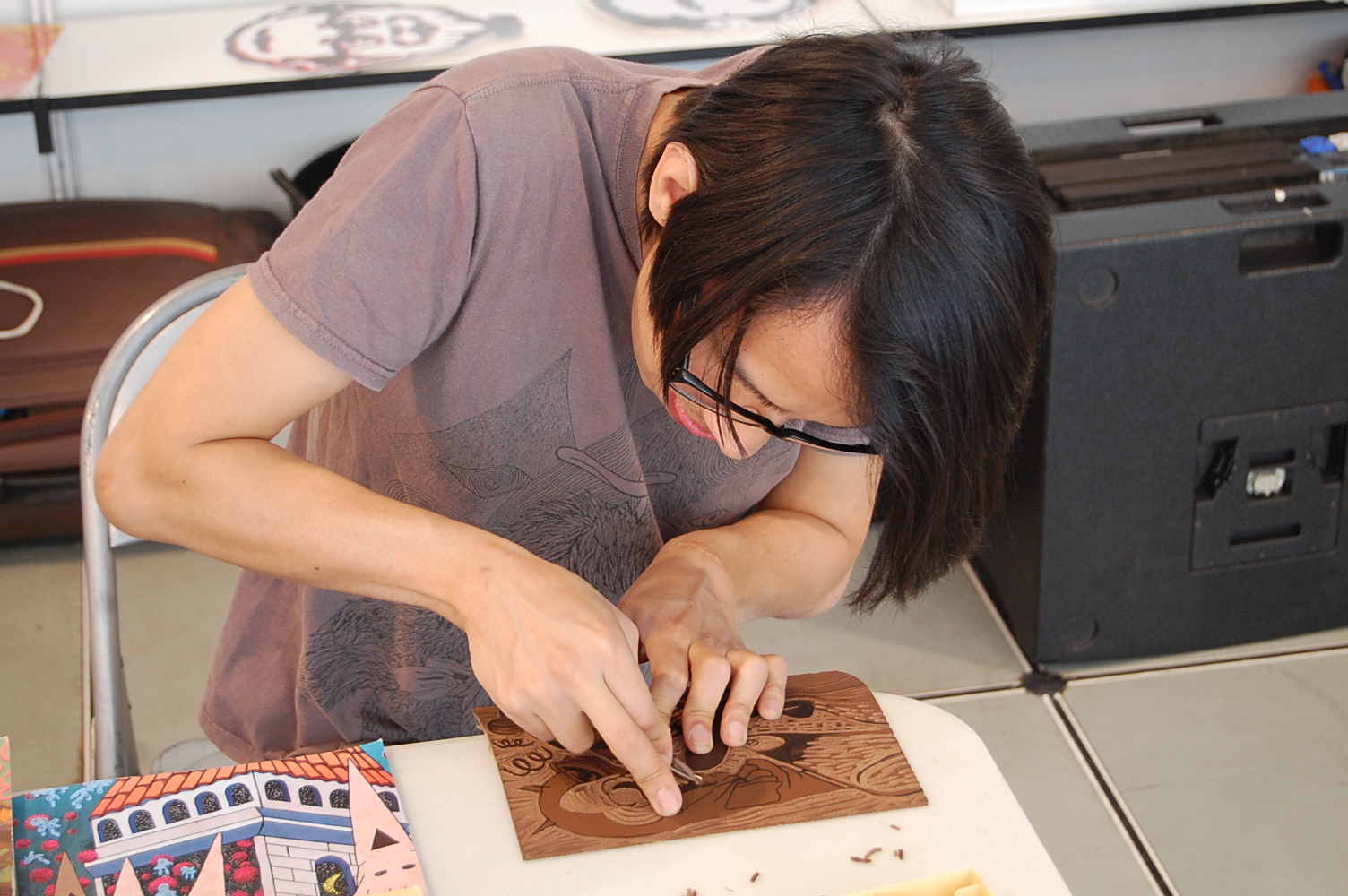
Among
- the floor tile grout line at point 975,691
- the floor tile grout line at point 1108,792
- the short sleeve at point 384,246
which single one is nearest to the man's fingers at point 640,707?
the short sleeve at point 384,246

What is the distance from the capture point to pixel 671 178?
2.37 feet

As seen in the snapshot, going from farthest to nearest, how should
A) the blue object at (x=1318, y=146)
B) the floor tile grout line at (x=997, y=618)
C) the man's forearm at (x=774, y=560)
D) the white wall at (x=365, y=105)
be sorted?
the white wall at (x=365, y=105)
the floor tile grout line at (x=997, y=618)
the blue object at (x=1318, y=146)
the man's forearm at (x=774, y=560)

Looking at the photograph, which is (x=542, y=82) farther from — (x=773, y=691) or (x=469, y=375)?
(x=773, y=691)

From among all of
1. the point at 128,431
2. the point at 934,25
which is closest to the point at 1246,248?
the point at 934,25

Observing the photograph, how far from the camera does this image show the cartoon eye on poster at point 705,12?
1.96 m

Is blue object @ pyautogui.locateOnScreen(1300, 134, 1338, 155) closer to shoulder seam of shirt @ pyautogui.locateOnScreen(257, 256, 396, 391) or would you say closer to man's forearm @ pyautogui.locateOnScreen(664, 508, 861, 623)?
man's forearm @ pyautogui.locateOnScreen(664, 508, 861, 623)

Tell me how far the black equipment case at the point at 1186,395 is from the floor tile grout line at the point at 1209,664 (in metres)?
0.03

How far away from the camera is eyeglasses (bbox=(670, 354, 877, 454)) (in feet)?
2.42

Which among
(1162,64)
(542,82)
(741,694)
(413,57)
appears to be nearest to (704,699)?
(741,694)

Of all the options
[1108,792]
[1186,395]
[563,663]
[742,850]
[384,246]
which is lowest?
[1108,792]

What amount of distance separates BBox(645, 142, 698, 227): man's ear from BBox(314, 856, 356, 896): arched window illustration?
0.41 meters

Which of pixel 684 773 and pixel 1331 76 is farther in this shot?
pixel 1331 76

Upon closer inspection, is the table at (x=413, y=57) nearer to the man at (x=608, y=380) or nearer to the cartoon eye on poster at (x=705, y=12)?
the cartoon eye on poster at (x=705, y=12)

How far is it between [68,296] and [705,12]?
1.13 meters
